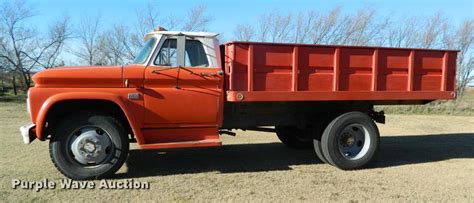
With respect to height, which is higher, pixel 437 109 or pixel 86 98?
pixel 86 98

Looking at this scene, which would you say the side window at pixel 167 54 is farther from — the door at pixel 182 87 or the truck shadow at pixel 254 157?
the truck shadow at pixel 254 157

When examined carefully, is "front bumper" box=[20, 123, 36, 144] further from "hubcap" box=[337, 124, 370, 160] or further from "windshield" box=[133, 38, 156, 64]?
"hubcap" box=[337, 124, 370, 160]

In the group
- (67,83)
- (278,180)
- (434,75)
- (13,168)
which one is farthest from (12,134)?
(434,75)

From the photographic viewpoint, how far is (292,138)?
27.2 feet

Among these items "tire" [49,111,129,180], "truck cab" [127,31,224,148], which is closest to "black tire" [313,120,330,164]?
"truck cab" [127,31,224,148]

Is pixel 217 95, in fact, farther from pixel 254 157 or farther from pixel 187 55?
pixel 254 157

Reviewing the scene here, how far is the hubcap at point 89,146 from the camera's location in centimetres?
572

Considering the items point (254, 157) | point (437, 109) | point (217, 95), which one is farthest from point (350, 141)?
point (437, 109)

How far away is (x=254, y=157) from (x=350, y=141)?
1.65 meters

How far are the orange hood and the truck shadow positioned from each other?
1.32m

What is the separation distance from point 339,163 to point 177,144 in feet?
8.12

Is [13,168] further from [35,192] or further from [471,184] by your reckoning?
[471,184]

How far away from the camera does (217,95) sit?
245 inches

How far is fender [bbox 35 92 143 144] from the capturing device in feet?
18.0
